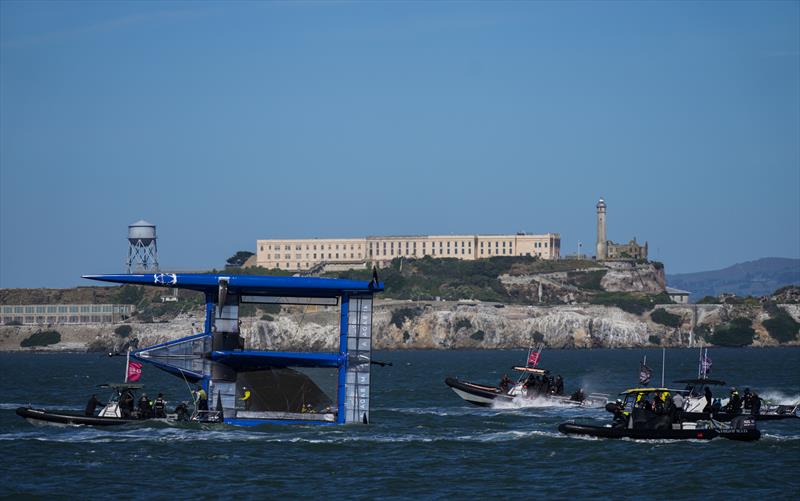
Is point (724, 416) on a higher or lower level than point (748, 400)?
lower

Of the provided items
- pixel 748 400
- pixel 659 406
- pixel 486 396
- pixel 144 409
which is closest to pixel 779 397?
pixel 748 400

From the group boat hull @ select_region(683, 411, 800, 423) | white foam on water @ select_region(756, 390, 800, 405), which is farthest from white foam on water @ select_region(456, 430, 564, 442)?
white foam on water @ select_region(756, 390, 800, 405)

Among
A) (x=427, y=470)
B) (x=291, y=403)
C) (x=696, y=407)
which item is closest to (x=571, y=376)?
(x=696, y=407)

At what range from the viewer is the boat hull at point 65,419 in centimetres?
5112

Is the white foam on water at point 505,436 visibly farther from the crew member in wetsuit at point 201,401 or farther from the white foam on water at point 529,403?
the white foam on water at point 529,403

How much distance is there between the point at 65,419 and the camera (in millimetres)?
51469

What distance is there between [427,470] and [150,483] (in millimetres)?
9008

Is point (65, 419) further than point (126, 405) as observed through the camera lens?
No

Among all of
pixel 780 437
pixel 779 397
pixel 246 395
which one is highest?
pixel 246 395

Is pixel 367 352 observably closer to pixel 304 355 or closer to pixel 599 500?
pixel 304 355

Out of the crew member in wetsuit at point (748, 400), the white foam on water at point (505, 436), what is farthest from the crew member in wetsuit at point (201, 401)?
the crew member in wetsuit at point (748, 400)

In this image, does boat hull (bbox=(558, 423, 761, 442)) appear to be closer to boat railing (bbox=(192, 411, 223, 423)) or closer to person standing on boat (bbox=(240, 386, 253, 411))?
person standing on boat (bbox=(240, 386, 253, 411))

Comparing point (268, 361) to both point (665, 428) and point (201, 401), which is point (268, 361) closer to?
point (201, 401)

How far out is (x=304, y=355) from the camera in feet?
168
